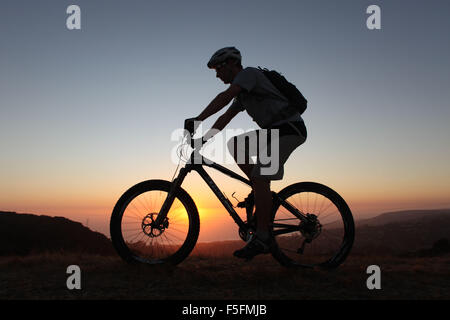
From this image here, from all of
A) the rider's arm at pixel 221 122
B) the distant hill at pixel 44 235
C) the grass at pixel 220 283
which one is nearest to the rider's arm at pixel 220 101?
the rider's arm at pixel 221 122

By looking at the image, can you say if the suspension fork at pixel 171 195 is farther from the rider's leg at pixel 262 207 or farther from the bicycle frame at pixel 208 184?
the rider's leg at pixel 262 207

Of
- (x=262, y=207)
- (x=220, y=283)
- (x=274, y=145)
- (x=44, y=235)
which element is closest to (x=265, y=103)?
(x=274, y=145)

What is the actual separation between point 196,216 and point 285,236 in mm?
1241

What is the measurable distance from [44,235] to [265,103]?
A: 37.1 feet

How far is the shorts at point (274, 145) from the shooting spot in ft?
14.8

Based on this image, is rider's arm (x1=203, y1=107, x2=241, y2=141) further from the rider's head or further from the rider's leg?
the rider's leg

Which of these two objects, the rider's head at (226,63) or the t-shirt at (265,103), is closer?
the t-shirt at (265,103)

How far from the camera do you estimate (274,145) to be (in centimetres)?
452

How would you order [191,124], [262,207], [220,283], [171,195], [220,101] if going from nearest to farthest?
[220,283] → [220,101] → [191,124] → [262,207] → [171,195]

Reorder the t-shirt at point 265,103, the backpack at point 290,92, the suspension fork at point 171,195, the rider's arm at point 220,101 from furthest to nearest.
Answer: the suspension fork at point 171,195, the backpack at point 290,92, the t-shirt at point 265,103, the rider's arm at point 220,101

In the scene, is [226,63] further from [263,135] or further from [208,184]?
[208,184]

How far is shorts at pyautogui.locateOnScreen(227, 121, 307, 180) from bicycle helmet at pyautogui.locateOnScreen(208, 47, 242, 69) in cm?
99

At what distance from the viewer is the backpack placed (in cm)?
455

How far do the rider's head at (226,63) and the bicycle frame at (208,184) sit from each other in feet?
3.48
